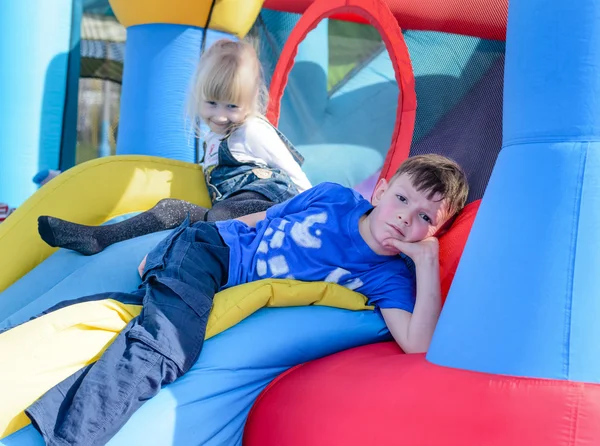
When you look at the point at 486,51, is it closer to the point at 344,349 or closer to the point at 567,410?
the point at 344,349

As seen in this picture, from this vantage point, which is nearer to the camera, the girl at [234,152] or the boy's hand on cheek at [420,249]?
the boy's hand on cheek at [420,249]

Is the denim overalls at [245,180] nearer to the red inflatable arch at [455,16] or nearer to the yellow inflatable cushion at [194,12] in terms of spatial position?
the red inflatable arch at [455,16]

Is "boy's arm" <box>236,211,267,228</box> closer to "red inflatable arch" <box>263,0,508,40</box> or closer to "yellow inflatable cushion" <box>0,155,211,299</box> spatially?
"yellow inflatable cushion" <box>0,155,211,299</box>

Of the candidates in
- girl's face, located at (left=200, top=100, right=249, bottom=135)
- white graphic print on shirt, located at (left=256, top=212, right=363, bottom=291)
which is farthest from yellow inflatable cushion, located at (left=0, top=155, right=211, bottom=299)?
white graphic print on shirt, located at (left=256, top=212, right=363, bottom=291)

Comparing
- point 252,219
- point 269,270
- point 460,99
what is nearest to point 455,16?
point 460,99

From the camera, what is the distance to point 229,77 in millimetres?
2535

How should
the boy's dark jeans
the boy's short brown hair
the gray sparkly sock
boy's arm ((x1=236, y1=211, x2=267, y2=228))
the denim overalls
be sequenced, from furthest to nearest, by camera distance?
the denim overalls
the gray sparkly sock
boy's arm ((x1=236, y1=211, x2=267, y2=228))
the boy's short brown hair
the boy's dark jeans

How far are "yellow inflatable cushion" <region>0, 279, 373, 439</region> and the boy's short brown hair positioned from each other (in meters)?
0.31

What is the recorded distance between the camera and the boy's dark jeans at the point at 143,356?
1451mm

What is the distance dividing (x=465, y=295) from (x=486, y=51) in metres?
1.23

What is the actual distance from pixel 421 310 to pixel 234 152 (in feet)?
3.72

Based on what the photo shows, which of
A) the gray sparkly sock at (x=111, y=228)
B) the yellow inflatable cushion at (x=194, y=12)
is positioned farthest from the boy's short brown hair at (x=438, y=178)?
the yellow inflatable cushion at (x=194, y=12)

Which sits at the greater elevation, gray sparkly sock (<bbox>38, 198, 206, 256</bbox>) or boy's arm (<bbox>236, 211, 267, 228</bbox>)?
boy's arm (<bbox>236, 211, 267, 228</bbox>)

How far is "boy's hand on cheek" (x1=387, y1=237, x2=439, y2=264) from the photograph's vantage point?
1.76 meters
